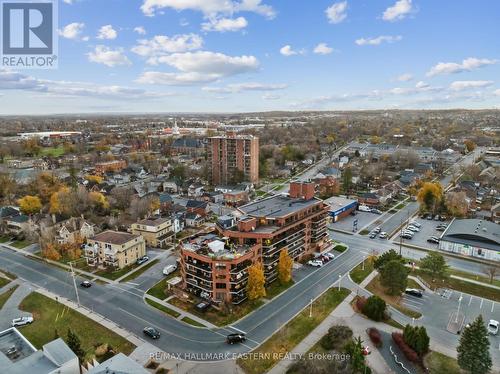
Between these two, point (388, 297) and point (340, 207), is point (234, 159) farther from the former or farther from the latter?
point (388, 297)

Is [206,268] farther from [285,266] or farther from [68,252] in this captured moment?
[68,252]

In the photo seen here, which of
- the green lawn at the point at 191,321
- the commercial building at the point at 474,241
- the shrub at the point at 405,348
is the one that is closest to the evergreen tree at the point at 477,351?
the shrub at the point at 405,348

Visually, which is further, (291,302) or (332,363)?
(291,302)

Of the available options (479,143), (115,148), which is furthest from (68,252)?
(479,143)

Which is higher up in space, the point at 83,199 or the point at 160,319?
the point at 83,199

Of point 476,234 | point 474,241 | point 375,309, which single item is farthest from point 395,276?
point 476,234

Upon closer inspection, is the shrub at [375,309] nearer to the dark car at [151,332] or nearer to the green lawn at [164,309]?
the green lawn at [164,309]

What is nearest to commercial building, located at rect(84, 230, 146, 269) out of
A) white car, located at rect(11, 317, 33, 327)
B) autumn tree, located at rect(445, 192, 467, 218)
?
white car, located at rect(11, 317, 33, 327)
